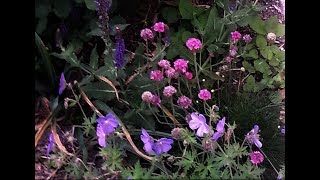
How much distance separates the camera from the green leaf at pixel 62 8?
96.1 inches

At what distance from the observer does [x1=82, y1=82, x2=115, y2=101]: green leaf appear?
2.34 metres

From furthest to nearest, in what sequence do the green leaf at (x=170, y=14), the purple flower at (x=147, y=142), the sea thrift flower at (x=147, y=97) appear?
1. the green leaf at (x=170, y=14)
2. the sea thrift flower at (x=147, y=97)
3. the purple flower at (x=147, y=142)

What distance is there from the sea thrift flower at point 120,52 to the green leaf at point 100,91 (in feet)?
0.50

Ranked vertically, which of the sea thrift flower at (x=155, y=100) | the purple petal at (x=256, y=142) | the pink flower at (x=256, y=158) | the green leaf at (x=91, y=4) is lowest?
the pink flower at (x=256, y=158)

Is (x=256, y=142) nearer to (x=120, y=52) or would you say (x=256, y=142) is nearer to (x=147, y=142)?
(x=147, y=142)

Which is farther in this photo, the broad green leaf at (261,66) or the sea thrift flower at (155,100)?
the broad green leaf at (261,66)

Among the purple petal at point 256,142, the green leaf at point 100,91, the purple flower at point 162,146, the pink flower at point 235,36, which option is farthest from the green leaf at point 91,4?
the purple petal at point 256,142

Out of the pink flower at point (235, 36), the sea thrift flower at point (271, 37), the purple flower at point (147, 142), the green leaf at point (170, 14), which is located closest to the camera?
the purple flower at point (147, 142)

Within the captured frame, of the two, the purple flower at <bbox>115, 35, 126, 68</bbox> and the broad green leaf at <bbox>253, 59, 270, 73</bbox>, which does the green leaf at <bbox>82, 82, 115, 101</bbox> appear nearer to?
the purple flower at <bbox>115, 35, 126, 68</bbox>

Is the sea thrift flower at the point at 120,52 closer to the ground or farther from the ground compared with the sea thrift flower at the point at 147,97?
farther from the ground

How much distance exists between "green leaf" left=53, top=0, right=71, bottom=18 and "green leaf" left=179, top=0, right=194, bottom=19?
1.46 ft

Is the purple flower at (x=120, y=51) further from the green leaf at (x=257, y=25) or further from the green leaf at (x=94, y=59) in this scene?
the green leaf at (x=257, y=25)

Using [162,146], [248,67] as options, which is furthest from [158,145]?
[248,67]

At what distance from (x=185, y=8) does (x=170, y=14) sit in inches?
3.6
